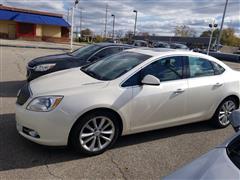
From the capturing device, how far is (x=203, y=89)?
4656mm

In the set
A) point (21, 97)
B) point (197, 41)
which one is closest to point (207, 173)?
point (21, 97)

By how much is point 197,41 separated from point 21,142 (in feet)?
206

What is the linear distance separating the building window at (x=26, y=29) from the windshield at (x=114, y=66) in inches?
1566

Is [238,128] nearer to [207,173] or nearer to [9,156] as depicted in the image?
[207,173]

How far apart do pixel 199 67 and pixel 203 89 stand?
0.43 m

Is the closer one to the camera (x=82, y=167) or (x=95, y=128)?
(x=82, y=167)

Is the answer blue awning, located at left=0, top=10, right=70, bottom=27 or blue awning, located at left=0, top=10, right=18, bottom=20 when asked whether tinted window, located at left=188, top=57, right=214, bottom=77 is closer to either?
blue awning, located at left=0, top=10, right=70, bottom=27

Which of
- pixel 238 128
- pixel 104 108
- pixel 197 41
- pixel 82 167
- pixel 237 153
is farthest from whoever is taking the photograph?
pixel 197 41

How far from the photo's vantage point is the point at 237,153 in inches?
77.2

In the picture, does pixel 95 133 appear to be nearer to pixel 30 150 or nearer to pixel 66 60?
pixel 30 150

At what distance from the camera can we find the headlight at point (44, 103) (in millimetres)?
3486

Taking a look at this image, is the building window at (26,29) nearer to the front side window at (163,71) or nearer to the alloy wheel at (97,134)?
the front side window at (163,71)

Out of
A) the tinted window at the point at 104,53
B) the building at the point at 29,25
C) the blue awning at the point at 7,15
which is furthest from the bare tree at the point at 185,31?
the tinted window at the point at 104,53

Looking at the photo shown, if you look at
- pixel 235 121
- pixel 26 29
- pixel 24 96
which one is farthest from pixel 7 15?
pixel 235 121
